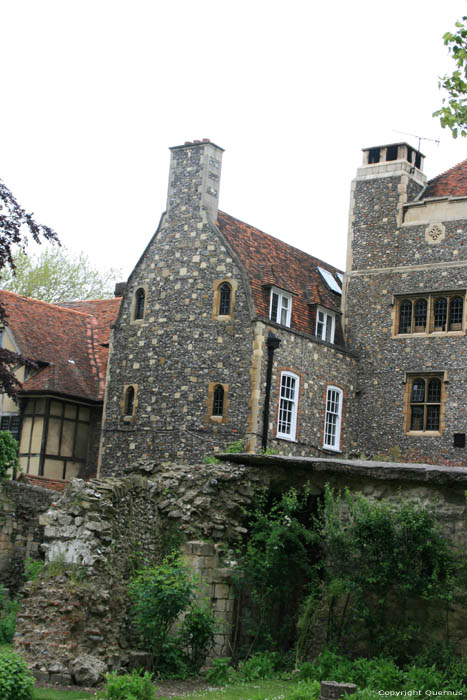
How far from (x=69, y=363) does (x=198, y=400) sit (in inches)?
244

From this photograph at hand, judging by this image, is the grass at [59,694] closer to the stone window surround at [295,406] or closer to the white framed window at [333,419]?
the stone window surround at [295,406]

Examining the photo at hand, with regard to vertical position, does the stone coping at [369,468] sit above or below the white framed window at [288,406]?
below

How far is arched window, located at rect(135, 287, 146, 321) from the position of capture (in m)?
32.8

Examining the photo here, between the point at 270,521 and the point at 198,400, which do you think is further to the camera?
the point at 198,400

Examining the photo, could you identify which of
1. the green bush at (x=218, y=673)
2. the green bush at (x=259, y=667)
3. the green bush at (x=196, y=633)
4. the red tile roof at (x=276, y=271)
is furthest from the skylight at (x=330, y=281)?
the green bush at (x=218, y=673)

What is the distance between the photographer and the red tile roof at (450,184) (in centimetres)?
3303

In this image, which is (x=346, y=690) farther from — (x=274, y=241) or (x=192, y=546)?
(x=274, y=241)

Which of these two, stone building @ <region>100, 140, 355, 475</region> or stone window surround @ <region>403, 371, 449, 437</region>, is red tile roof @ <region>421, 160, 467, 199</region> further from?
stone window surround @ <region>403, 371, 449, 437</region>

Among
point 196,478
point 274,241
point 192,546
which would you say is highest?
point 274,241

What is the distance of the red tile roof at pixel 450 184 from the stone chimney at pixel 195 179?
24.5 ft

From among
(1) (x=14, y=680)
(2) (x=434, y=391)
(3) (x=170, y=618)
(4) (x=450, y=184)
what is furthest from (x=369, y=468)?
(4) (x=450, y=184)

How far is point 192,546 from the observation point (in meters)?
17.3

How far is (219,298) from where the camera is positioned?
102 ft

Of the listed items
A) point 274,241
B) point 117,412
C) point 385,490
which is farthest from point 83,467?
point 385,490
